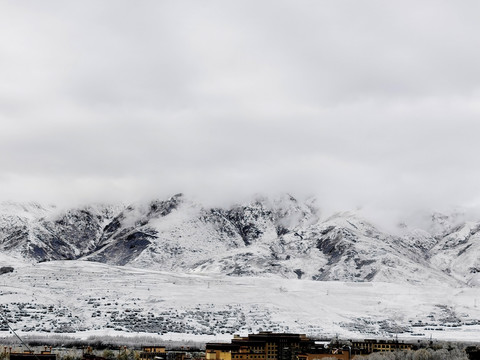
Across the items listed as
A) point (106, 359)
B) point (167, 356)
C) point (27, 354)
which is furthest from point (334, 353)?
point (27, 354)

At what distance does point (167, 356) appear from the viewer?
192 metres

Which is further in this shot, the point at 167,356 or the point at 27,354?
the point at 167,356

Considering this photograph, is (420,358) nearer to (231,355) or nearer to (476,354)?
(476,354)

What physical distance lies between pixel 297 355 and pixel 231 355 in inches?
564

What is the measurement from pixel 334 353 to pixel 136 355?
41.3 m

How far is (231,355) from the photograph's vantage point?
→ 196875 millimetres

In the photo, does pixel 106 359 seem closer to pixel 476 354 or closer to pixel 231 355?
pixel 231 355

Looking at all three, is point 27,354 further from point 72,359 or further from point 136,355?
point 136,355

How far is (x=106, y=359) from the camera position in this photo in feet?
579

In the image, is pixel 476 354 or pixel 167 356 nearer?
pixel 476 354

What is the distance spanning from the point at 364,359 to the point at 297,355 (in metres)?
28.0

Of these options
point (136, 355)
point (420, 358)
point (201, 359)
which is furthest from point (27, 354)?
point (420, 358)

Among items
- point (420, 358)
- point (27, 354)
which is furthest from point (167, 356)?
point (420, 358)

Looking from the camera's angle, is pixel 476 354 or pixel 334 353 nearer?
pixel 476 354
